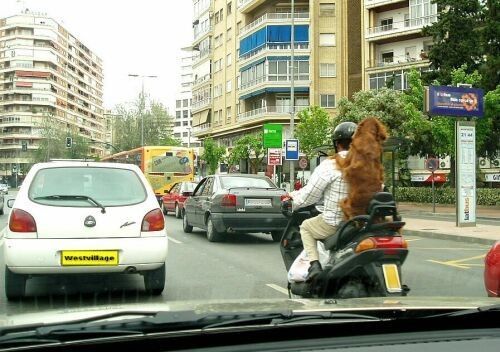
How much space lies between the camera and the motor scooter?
186 inches

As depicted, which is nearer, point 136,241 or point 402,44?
point 136,241

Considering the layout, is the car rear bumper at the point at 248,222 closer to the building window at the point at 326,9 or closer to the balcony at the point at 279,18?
the balcony at the point at 279,18

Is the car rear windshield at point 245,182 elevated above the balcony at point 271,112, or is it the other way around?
the balcony at point 271,112

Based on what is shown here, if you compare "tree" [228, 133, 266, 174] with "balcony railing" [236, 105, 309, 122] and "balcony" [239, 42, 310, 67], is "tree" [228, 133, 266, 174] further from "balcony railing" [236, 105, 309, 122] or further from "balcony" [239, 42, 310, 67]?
"balcony" [239, 42, 310, 67]

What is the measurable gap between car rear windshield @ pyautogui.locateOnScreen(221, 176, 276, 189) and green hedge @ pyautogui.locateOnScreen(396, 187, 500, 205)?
20397 mm

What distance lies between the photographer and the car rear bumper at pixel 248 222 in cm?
1298

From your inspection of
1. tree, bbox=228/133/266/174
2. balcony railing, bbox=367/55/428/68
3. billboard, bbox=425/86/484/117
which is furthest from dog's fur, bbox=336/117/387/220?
tree, bbox=228/133/266/174

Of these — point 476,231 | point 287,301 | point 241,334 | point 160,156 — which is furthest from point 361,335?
point 160,156

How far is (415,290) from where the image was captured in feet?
26.0

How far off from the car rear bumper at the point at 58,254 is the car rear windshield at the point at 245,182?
22.8ft

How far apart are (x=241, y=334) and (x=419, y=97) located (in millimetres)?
34433

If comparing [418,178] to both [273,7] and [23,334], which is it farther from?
[23,334]

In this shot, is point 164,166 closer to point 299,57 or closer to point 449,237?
point 449,237

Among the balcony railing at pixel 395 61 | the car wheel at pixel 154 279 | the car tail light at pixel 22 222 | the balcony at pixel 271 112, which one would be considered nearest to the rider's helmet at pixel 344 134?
the car wheel at pixel 154 279
